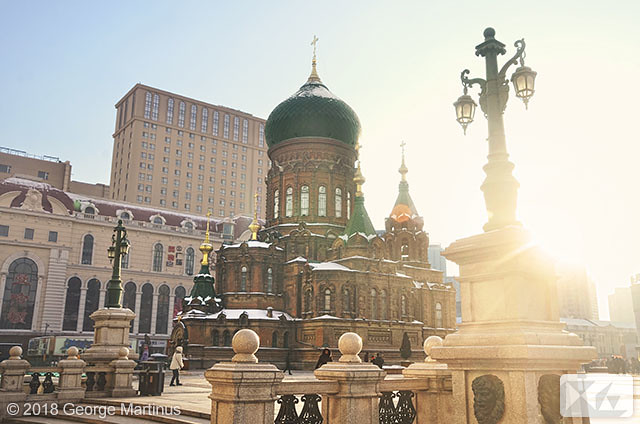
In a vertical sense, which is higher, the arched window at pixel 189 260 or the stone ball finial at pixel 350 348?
the arched window at pixel 189 260

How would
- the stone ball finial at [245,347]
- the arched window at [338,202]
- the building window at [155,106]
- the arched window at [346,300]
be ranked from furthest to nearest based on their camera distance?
the building window at [155,106]
the arched window at [338,202]
the arched window at [346,300]
the stone ball finial at [245,347]

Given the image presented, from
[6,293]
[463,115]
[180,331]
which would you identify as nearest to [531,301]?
[463,115]

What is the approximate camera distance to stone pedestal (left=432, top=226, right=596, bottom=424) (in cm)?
675

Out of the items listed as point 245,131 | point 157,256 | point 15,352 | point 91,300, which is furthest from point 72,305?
point 245,131

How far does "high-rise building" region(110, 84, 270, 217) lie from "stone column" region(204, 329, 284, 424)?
305 ft

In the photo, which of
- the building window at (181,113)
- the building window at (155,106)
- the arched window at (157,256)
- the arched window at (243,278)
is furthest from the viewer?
the building window at (181,113)

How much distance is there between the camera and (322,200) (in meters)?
45.5

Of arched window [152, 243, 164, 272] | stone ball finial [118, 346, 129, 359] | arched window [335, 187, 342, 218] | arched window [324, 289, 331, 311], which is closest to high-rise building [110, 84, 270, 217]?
arched window [152, 243, 164, 272]

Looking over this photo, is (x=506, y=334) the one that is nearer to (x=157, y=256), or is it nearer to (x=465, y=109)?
(x=465, y=109)

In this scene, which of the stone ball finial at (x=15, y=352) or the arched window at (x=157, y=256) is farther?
the arched window at (x=157, y=256)

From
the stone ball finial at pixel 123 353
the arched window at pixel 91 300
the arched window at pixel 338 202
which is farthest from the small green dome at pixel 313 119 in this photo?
the stone ball finial at pixel 123 353

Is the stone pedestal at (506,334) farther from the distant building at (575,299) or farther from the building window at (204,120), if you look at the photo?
the building window at (204,120)

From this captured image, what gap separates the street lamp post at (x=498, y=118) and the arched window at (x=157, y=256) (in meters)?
60.5

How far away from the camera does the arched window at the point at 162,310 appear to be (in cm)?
6362
